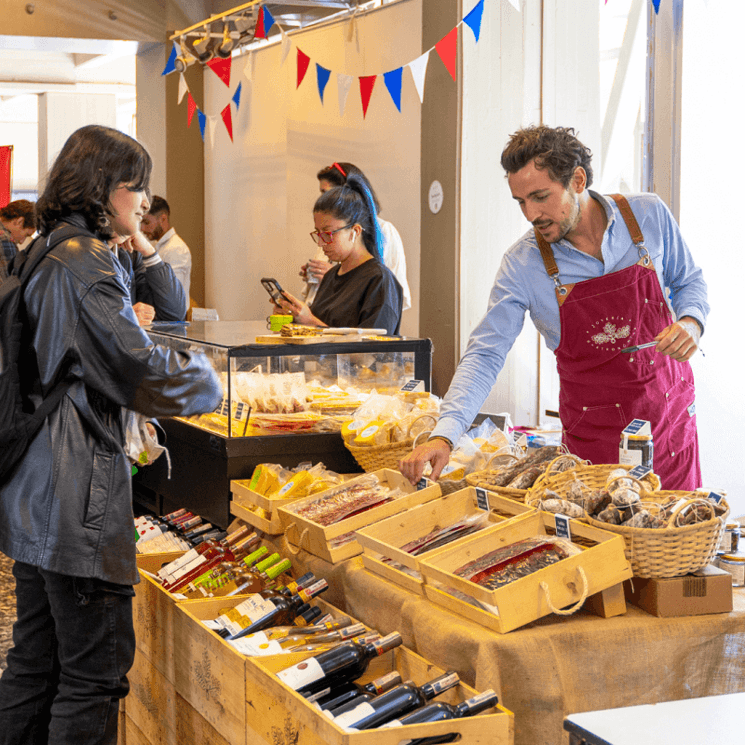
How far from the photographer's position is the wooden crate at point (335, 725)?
1.65 meters

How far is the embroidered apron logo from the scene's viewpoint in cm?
261

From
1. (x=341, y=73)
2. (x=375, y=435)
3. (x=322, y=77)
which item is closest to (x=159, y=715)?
(x=375, y=435)

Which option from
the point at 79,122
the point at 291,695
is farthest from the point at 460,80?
the point at 79,122

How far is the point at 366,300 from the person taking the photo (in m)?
4.18

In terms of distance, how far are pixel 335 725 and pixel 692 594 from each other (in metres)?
0.80

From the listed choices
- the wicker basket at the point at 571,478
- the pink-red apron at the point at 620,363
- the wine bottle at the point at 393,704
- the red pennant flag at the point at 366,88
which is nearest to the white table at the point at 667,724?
the wine bottle at the point at 393,704

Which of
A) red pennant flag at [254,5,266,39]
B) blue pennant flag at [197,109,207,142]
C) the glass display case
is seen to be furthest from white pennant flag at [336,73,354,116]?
the glass display case

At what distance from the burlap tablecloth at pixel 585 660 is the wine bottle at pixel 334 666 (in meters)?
0.10

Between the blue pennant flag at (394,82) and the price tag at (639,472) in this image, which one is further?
the blue pennant flag at (394,82)

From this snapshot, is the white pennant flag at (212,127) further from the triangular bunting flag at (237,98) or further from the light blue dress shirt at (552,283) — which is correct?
the light blue dress shirt at (552,283)

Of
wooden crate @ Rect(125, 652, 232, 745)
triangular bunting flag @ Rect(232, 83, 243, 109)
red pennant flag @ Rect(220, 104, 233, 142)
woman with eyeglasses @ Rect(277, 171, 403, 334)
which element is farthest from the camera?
red pennant flag @ Rect(220, 104, 233, 142)

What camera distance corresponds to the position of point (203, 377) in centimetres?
217

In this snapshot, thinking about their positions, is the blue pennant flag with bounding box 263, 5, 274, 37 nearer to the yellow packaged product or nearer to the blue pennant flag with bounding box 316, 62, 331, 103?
the blue pennant flag with bounding box 316, 62, 331, 103

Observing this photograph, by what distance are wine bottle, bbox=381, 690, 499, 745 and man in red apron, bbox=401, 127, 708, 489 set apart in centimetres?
89
